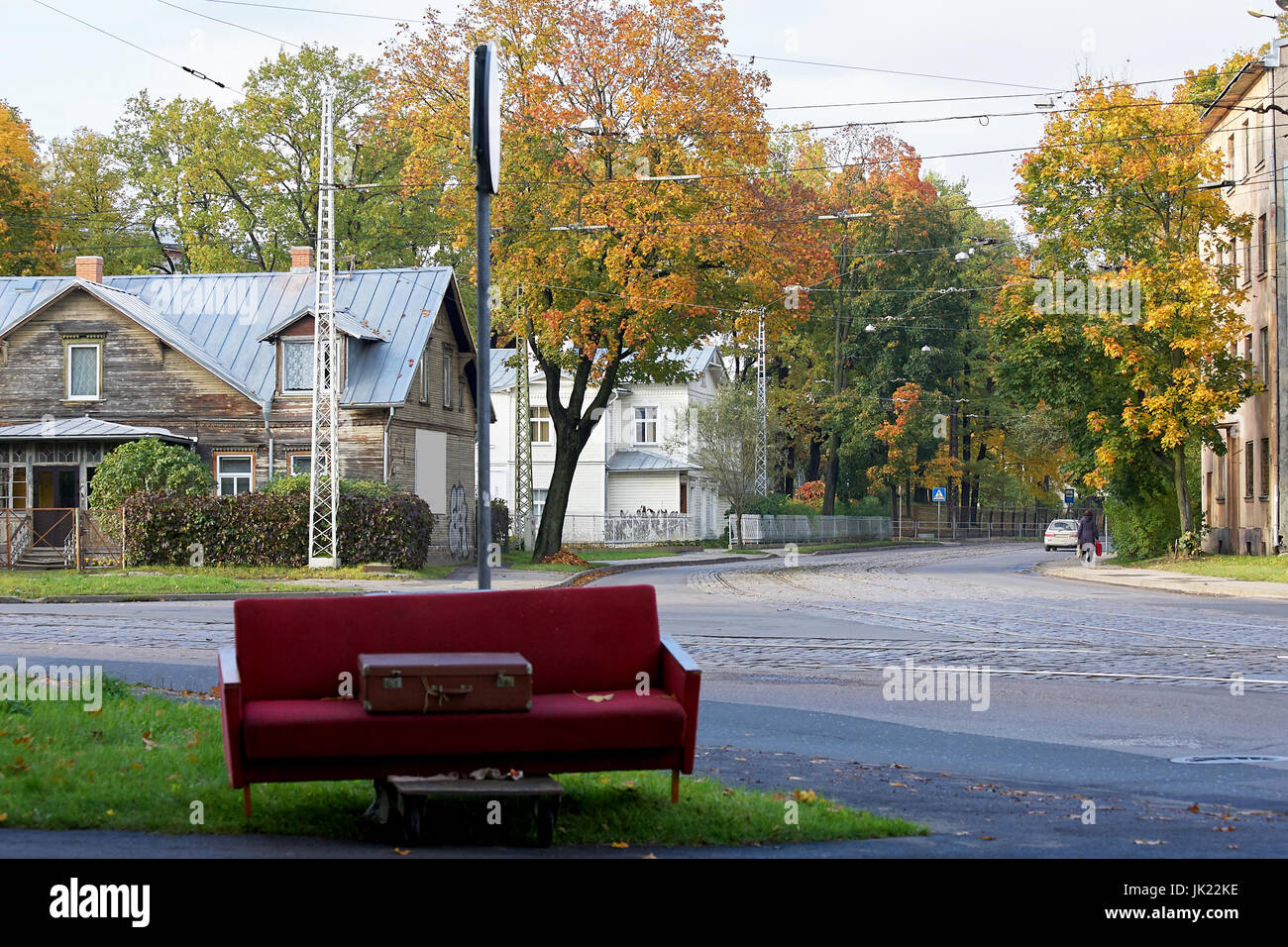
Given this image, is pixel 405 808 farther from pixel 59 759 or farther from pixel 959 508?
pixel 959 508

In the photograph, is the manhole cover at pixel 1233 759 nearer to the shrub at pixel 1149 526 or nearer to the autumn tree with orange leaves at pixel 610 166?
the autumn tree with orange leaves at pixel 610 166

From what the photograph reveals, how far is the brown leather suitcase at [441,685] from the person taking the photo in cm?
665

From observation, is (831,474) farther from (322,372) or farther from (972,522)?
(322,372)

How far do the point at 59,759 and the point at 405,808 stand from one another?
2.58m

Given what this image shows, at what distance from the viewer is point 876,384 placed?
7631 centimetres

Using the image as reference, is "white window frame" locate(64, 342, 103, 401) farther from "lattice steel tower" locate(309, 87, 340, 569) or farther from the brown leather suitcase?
the brown leather suitcase

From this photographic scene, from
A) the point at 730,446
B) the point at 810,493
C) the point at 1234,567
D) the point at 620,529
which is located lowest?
the point at 1234,567

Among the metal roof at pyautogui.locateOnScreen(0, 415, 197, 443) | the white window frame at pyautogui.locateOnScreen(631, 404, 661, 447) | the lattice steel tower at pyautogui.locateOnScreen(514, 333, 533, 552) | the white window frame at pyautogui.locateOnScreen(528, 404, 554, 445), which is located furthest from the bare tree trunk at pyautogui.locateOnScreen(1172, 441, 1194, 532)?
the white window frame at pyautogui.locateOnScreen(528, 404, 554, 445)

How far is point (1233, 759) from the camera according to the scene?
980 centimetres

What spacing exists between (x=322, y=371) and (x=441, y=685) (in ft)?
84.4

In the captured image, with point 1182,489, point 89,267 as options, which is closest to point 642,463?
point 89,267

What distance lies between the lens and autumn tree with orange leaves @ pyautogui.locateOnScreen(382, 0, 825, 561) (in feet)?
125

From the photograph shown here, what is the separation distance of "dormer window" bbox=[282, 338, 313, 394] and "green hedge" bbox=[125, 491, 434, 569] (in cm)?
738

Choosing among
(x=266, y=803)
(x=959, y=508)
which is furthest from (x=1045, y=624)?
(x=959, y=508)
